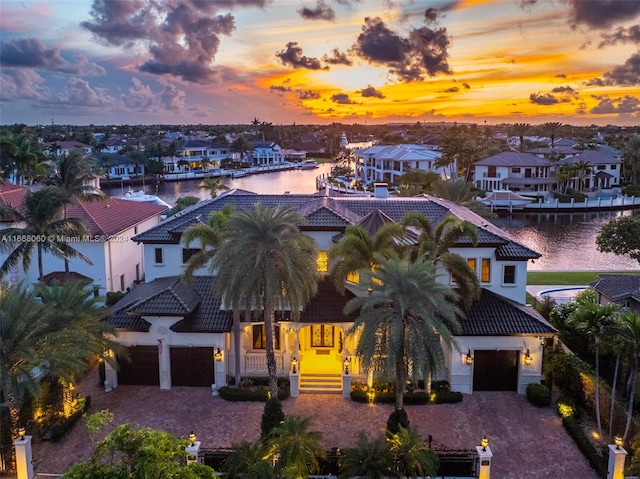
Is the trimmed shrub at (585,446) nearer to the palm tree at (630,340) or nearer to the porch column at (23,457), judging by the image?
the palm tree at (630,340)

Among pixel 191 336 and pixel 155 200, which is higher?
pixel 155 200

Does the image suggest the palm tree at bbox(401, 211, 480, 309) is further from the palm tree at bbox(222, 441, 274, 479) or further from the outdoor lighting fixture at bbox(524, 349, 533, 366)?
the palm tree at bbox(222, 441, 274, 479)

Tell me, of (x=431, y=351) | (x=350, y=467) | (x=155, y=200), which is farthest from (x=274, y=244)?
(x=155, y=200)

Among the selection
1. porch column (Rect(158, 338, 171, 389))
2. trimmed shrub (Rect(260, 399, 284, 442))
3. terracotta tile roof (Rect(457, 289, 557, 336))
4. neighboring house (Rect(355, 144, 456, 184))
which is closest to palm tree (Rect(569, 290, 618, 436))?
terracotta tile roof (Rect(457, 289, 557, 336))

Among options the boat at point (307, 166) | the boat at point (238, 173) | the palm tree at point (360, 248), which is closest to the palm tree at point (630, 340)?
the palm tree at point (360, 248)

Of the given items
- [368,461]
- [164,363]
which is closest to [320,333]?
[164,363]

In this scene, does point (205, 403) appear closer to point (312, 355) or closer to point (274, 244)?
point (312, 355)

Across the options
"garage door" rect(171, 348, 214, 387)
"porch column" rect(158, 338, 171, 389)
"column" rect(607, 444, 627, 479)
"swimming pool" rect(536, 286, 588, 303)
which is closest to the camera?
"column" rect(607, 444, 627, 479)
